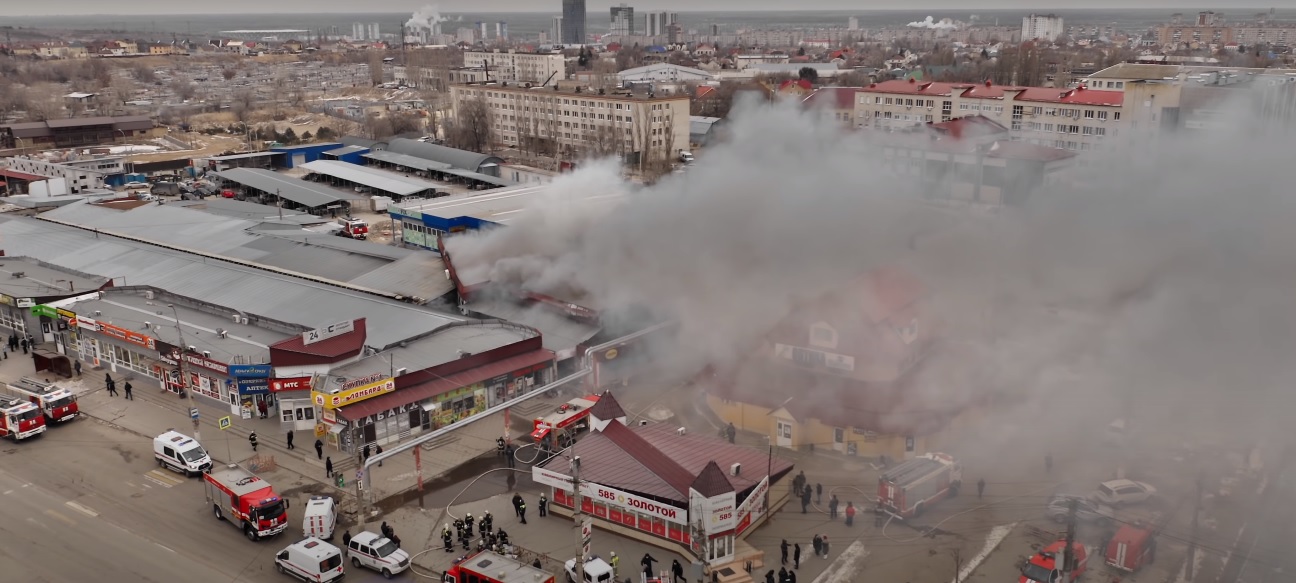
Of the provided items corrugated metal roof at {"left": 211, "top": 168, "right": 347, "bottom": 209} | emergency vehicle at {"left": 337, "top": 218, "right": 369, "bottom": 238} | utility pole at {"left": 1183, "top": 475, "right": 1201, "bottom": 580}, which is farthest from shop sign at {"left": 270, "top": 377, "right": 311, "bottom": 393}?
corrugated metal roof at {"left": 211, "top": 168, "right": 347, "bottom": 209}

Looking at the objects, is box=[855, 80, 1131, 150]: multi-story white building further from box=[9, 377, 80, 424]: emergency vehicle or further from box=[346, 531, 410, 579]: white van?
box=[9, 377, 80, 424]: emergency vehicle

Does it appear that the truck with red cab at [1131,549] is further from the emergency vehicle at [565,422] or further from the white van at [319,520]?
the white van at [319,520]

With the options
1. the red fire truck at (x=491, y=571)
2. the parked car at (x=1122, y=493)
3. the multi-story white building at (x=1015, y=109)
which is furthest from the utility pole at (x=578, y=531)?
the multi-story white building at (x=1015, y=109)

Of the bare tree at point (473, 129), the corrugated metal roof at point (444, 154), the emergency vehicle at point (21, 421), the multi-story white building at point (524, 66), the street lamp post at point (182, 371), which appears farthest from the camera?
the multi-story white building at point (524, 66)

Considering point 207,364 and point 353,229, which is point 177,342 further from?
point 353,229

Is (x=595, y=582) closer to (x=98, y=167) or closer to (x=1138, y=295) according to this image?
(x=1138, y=295)
